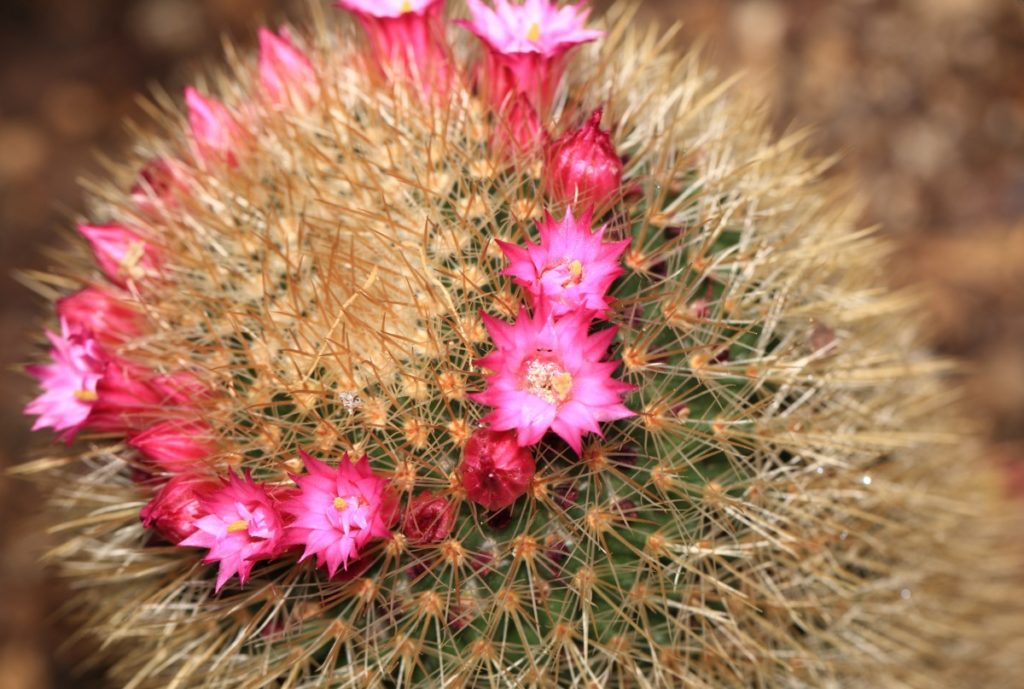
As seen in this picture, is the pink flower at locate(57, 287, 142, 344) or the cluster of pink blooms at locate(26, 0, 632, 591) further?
the pink flower at locate(57, 287, 142, 344)

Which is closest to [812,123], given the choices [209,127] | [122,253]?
[209,127]

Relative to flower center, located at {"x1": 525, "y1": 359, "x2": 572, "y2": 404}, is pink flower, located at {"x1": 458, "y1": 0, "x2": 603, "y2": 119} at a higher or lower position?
higher

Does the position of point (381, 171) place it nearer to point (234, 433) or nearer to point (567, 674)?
point (234, 433)

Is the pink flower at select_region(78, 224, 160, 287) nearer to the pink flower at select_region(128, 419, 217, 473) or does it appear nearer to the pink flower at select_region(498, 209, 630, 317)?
Answer: the pink flower at select_region(128, 419, 217, 473)

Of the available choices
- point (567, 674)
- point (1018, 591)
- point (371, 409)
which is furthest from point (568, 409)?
point (1018, 591)

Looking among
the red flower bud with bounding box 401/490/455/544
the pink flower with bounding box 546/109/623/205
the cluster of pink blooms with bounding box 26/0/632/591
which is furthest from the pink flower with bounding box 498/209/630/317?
the red flower bud with bounding box 401/490/455/544

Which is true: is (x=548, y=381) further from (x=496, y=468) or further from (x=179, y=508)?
(x=179, y=508)
